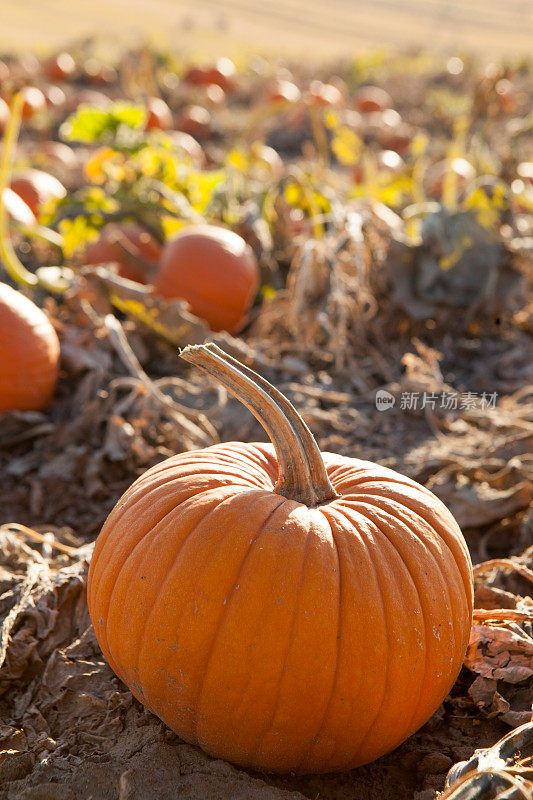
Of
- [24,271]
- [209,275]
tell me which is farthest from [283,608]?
[24,271]

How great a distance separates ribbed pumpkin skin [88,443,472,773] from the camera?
1.86 m

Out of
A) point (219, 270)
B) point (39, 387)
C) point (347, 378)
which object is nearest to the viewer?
point (39, 387)

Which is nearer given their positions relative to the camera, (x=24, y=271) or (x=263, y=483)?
(x=263, y=483)

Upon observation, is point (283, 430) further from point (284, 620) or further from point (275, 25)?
point (275, 25)

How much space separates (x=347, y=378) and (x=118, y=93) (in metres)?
12.6

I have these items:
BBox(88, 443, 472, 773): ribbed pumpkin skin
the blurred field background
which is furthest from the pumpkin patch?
the blurred field background

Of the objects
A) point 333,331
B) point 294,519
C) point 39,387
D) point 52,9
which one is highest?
point 294,519

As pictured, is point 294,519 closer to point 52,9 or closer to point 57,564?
point 57,564

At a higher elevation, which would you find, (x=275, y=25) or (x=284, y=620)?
(x=284, y=620)

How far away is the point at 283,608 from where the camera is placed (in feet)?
6.09

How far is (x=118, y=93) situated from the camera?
49.8 feet

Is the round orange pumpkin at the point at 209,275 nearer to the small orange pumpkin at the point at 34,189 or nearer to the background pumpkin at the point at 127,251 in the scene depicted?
the background pumpkin at the point at 127,251

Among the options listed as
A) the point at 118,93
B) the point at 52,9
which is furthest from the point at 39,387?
the point at 52,9

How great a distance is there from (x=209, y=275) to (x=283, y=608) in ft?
10.0
